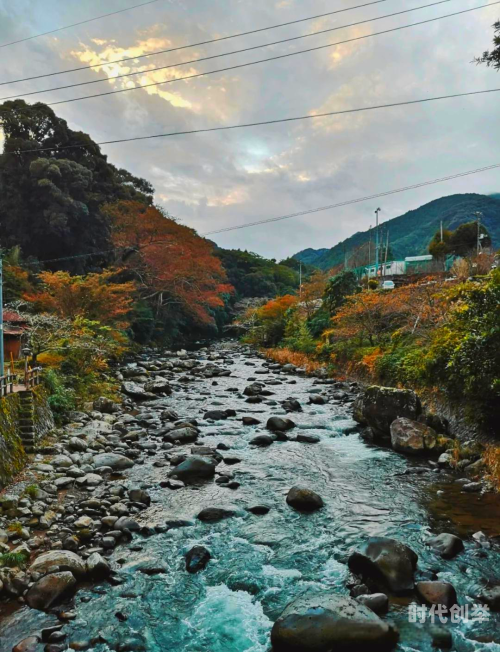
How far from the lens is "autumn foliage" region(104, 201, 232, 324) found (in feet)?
104

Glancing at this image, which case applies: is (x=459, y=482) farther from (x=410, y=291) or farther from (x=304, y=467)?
(x=410, y=291)

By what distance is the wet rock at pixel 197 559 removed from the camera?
555 centimetres

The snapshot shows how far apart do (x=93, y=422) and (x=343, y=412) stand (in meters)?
7.56

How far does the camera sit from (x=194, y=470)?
28.5 ft

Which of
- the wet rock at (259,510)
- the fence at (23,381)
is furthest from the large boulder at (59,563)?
the fence at (23,381)

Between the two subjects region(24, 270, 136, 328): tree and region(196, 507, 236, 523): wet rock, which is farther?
region(24, 270, 136, 328): tree

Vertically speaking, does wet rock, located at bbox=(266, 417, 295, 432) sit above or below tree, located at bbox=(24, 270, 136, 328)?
below

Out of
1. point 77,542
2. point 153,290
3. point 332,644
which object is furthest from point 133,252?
point 332,644

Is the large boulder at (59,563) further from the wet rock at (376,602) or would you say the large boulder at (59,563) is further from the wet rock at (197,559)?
the wet rock at (376,602)

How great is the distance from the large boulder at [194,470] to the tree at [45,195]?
77.8ft

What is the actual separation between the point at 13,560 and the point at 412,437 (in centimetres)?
799

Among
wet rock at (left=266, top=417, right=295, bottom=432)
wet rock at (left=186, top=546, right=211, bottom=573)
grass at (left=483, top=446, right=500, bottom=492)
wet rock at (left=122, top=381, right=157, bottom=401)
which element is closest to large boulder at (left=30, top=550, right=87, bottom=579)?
wet rock at (left=186, top=546, right=211, bottom=573)

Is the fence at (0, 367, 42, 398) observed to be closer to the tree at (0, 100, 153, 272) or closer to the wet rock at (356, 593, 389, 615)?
the wet rock at (356, 593, 389, 615)

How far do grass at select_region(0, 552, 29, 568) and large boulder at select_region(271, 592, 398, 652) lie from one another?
3.17 meters
